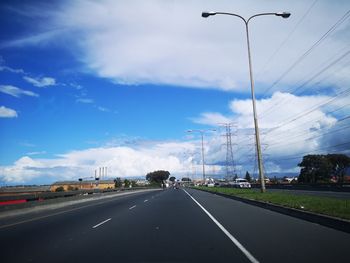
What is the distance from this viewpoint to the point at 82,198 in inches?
1532

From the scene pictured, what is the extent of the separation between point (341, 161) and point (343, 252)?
10244 cm

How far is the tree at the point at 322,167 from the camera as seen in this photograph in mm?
100938

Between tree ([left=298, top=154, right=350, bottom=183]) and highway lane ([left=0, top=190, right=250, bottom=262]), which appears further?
tree ([left=298, top=154, right=350, bottom=183])

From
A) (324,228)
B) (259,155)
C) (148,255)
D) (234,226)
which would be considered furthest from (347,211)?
(259,155)

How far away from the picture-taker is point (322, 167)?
101 metres

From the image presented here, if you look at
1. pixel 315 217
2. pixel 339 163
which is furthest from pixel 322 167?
pixel 315 217

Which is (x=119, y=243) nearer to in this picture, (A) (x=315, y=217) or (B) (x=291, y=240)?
(B) (x=291, y=240)

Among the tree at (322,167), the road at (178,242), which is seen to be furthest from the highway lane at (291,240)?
the tree at (322,167)

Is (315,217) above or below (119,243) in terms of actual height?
above

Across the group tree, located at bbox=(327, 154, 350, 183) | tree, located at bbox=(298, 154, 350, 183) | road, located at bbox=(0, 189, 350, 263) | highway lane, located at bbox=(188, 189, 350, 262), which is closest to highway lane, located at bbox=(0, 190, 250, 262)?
road, located at bbox=(0, 189, 350, 263)

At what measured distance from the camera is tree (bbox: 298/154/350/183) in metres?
101

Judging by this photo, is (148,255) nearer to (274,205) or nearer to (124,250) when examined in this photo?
(124,250)

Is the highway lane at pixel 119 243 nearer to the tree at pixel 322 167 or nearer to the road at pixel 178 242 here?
the road at pixel 178 242

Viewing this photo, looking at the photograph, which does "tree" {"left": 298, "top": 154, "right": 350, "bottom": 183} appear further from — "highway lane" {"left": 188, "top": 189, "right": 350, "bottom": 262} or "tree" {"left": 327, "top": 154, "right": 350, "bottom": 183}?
"highway lane" {"left": 188, "top": 189, "right": 350, "bottom": 262}
